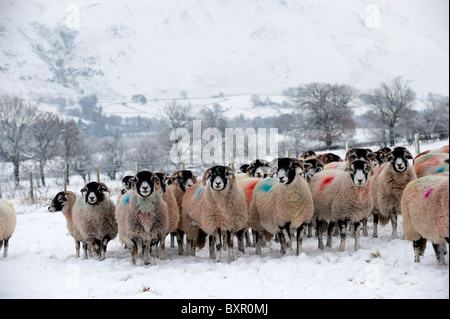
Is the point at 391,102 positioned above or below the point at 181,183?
above

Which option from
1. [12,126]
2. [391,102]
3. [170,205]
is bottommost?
[170,205]

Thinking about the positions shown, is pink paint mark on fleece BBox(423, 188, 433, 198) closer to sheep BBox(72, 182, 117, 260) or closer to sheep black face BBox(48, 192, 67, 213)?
sheep BBox(72, 182, 117, 260)

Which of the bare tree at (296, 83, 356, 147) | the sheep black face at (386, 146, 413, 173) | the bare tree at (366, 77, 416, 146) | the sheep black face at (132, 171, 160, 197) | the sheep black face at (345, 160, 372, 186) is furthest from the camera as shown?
the bare tree at (296, 83, 356, 147)

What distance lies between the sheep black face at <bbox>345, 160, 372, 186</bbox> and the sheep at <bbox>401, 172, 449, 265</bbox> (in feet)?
4.52

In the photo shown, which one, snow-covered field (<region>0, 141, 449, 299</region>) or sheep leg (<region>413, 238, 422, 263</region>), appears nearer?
snow-covered field (<region>0, 141, 449, 299</region>)

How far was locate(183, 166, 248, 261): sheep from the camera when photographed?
8.41m

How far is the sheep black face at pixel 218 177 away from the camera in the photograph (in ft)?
27.2

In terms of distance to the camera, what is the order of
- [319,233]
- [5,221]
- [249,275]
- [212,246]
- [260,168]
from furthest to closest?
[260,168], [5,221], [212,246], [319,233], [249,275]

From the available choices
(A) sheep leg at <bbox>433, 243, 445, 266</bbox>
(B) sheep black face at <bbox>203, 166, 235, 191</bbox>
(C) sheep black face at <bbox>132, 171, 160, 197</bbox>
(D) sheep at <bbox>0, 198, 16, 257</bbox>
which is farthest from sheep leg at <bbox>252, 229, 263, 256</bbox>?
(D) sheep at <bbox>0, 198, 16, 257</bbox>

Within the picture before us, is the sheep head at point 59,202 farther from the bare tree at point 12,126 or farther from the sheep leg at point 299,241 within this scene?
the bare tree at point 12,126

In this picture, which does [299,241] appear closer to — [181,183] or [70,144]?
[181,183]

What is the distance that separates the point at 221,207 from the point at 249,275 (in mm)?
1991

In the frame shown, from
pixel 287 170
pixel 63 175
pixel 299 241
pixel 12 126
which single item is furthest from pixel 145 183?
pixel 12 126

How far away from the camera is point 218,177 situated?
8297mm
